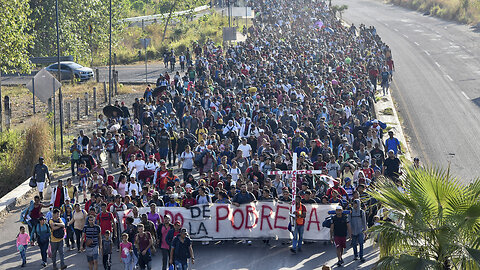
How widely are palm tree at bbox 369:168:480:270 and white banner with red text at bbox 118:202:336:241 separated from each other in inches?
258

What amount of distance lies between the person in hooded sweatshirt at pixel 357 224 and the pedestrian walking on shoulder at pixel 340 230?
0.43 ft

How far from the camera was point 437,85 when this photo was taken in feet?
137

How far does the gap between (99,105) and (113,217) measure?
20.5 metres

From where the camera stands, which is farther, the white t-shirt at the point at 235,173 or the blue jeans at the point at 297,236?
the white t-shirt at the point at 235,173

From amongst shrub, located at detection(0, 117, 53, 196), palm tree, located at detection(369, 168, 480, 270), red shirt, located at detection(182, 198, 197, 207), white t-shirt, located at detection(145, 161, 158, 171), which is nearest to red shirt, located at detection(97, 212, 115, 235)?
red shirt, located at detection(182, 198, 197, 207)

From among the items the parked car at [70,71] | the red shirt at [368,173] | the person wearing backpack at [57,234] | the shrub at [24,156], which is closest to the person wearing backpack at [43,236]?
the person wearing backpack at [57,234]

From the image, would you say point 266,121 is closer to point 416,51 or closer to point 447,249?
point 447,249

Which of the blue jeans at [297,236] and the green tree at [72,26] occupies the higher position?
the green tree at [72,26]

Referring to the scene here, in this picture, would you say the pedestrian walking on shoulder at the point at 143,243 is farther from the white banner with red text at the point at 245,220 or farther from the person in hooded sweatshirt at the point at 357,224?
the person in hooded sweatshirt at the point at 357,224

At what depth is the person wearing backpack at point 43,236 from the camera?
640 inches

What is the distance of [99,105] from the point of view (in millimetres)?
36594

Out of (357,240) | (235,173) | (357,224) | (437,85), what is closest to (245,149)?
(235,173)

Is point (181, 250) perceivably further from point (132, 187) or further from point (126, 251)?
point (132, 187)

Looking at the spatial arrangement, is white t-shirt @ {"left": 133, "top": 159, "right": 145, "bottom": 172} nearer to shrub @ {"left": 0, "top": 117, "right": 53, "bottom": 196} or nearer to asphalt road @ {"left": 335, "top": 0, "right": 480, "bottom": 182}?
shrub @ {"left": 0, "top": 117, "right": 53, "bottom": 196}
